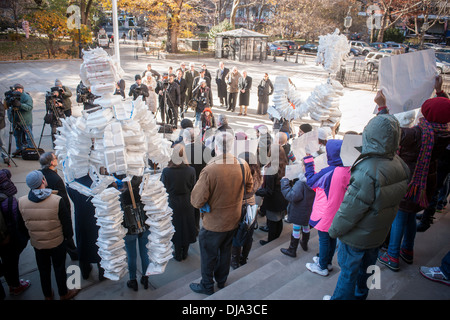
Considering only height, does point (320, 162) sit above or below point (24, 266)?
above

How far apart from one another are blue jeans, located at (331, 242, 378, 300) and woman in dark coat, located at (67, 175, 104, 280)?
2.66 m

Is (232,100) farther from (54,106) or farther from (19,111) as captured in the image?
(19,111)

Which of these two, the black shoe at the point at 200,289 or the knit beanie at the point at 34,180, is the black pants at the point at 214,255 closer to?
the black shoe at the point at 200,289

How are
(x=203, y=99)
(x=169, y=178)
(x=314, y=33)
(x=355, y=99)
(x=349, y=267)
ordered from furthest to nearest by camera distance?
(x=314, y=33) → (x=355, y=99) → (x=203, y=99) → (x=169, y=178) → (x=349, y=267)

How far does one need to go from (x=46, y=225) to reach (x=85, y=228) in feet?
1.73

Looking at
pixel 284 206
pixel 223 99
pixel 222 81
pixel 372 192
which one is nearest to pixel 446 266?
pixel 372 192

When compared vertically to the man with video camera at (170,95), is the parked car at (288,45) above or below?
above

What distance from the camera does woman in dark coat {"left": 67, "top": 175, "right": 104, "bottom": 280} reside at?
12.5ft

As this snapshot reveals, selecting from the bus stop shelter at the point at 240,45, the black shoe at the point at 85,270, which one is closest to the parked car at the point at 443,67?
the bus stop shelter at the point at 240,45

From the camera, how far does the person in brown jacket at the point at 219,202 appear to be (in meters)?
3.12
